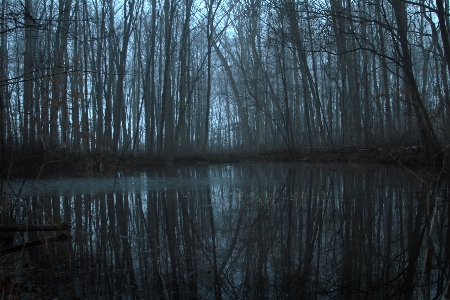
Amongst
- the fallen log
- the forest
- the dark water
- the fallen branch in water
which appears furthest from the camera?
the forest

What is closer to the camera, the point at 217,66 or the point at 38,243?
the point at 38,243

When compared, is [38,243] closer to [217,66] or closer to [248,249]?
[248,249]

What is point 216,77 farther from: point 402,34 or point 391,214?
point 391,214

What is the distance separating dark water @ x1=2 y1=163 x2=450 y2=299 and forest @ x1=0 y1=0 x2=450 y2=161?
124cm

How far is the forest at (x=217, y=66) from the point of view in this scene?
789 centimetres

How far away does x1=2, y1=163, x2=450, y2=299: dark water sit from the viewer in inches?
112

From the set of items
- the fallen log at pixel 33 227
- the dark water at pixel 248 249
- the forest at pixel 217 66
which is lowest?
the dark water at pixel 248 249

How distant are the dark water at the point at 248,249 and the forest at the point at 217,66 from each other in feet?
4.08

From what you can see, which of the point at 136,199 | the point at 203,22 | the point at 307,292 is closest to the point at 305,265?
the point at 307,292

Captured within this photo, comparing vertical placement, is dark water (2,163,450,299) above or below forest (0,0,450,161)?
below

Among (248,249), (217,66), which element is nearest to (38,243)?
(248,249)

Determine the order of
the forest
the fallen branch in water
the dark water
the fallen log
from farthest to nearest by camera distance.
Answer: the forest, the fallen log, the fallen branch in water, the dark water

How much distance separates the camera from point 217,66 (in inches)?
1008

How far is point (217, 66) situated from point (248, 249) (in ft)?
74.5
